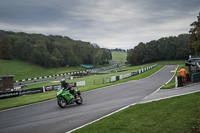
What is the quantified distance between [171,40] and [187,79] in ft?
321

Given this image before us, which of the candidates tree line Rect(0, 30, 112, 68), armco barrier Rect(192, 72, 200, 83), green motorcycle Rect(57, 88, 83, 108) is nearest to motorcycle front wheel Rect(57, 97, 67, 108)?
green motorcycle Rect(57, 88, 83, 108)

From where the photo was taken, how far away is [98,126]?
24.2 ft

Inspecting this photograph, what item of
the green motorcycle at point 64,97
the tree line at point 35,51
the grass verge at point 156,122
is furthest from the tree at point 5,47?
the grass verge at point 156,122

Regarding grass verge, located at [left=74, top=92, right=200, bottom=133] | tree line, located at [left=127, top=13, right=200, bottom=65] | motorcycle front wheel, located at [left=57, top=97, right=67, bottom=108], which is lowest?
motorcycle front wheel, located at [left=57, top=97, right=67, bottom=108]

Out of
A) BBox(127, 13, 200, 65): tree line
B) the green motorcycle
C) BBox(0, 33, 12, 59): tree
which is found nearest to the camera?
the green motorcycle

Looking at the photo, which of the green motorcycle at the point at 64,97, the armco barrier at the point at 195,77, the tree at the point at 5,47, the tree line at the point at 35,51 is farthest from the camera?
the tree line at the point at 35,51

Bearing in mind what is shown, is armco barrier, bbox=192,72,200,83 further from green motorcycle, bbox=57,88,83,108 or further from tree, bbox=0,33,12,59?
tree, bbox=0,33,12,59

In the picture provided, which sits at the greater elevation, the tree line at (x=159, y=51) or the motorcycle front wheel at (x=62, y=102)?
the tree line at (x=159, y=51)

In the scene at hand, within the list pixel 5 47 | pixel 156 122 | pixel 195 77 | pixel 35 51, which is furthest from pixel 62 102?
pixel 5 47

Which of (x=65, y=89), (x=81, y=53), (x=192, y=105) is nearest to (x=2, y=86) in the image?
(x=65, y=89)

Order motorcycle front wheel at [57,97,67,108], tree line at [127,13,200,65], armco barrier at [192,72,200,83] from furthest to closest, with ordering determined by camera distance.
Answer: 1. tree line at [127,13,200,65]
2. armco barrier at [192,72,200,83]
3. motorcycle front wheel at [57,97,67,108]

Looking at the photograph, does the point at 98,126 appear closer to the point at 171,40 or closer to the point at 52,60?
the point at 52,60

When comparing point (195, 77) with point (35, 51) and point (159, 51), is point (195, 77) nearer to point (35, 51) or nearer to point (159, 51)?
point (35, 51)

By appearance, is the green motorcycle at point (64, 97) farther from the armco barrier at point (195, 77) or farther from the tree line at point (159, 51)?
the tree line at point (159, 51)
